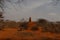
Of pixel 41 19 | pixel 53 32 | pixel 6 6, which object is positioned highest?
pixel 6 6

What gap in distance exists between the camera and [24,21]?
7922mm

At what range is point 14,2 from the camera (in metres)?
7.88

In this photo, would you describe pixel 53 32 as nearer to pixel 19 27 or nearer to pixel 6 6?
pixel 19 27

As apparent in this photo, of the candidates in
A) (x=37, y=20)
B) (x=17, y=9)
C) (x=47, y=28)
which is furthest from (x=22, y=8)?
(x=47, y=28)

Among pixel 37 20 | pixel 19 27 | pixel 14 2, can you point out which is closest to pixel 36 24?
pixel 37 20

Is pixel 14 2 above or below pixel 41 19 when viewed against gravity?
above

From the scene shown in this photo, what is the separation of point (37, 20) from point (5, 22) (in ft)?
4.15

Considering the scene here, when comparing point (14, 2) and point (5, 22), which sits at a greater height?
point (14, 2)

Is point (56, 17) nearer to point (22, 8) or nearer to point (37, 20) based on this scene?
point (37, 20)

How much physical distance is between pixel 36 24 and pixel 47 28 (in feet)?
1.68

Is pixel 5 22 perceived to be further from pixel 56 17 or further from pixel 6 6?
pixel 56 17

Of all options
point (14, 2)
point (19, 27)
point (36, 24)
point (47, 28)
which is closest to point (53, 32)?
point (47, 28)

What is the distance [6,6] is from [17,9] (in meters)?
0.48

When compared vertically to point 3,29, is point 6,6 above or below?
above
